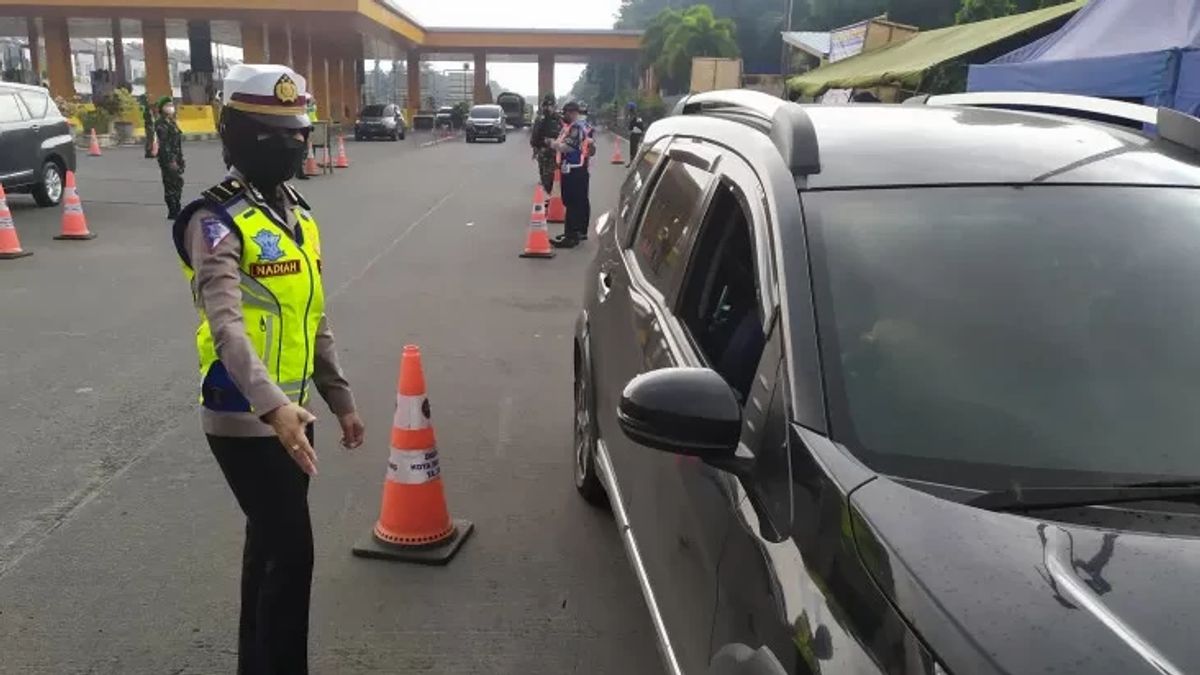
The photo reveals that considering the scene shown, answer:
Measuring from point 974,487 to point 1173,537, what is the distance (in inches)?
13.1

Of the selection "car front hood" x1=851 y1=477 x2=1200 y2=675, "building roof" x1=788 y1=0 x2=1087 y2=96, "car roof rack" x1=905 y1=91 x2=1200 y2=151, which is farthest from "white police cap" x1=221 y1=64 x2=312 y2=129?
"building roof" x1=788 y1=0 x2=1087 y2=96

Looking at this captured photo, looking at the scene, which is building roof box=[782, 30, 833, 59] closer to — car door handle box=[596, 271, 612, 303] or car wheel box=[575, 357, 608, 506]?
car wheel box=[575, 357, 608, 506]

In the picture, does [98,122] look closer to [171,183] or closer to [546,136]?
[171,183]

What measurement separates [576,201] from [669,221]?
9571mm

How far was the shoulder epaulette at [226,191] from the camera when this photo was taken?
2.54 metres

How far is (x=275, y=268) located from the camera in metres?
2.60

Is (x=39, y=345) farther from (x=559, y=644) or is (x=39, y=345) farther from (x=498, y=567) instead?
(x=559, y=644)

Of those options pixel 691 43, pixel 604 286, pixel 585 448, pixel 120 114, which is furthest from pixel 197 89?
pixel 604 286

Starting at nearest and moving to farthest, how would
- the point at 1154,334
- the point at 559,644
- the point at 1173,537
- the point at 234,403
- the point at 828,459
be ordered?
the point at 1173,537
the point at 828,459
the point at 1154,334
the point at 234,403
the point at 559,644

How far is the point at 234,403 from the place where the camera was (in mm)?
2654

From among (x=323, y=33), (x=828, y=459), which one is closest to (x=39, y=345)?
(x=828, y=459)

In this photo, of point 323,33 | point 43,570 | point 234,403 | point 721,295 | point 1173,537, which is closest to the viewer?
point 1173,537

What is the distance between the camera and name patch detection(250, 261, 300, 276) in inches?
101

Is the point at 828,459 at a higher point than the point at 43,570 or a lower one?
higher
